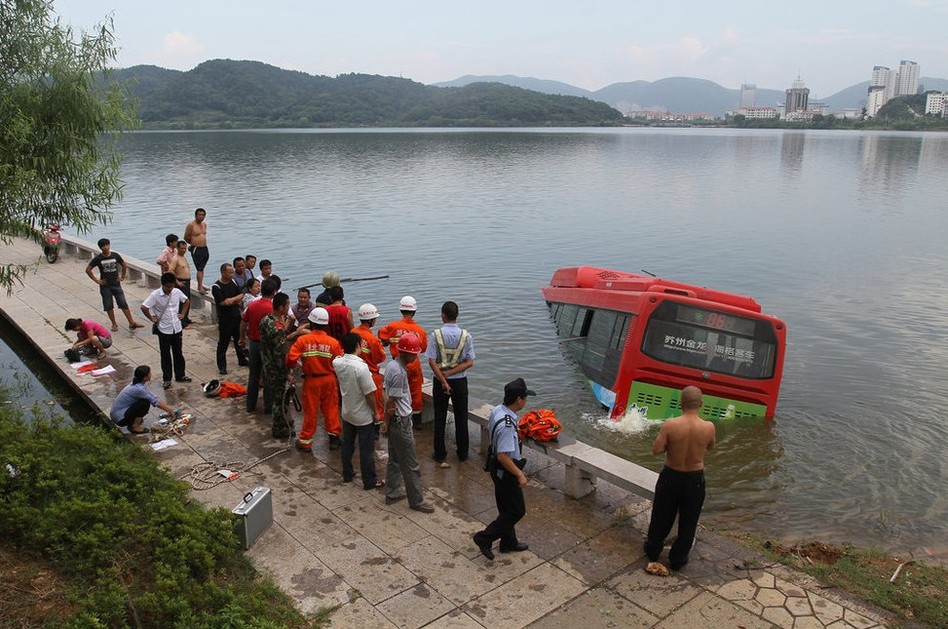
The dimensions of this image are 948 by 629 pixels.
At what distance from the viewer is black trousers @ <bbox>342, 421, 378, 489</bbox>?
7.54 m

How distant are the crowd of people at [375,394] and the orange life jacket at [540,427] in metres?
0.82

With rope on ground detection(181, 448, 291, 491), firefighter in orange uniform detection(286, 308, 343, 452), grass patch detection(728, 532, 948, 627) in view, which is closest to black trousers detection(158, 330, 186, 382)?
rope on ground detection(181, 448, 291, 491)

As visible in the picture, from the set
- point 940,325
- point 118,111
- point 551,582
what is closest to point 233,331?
point 118,111

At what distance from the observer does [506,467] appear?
240 inches

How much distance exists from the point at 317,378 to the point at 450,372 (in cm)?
159

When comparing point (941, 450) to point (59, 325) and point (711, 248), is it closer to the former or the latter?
point (59, 325)

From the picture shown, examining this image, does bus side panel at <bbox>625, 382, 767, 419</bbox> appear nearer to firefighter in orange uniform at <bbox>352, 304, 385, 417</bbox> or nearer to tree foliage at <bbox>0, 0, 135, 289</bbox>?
firefighter in orange uniform at <bbox>352, 304, 385, 417</bbox>

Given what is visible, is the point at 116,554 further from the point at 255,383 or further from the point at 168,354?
the point at 168,354

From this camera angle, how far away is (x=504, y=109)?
625 ft

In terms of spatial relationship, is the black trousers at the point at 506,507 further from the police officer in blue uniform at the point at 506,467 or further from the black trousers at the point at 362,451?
the black trousers at the point at 362,451

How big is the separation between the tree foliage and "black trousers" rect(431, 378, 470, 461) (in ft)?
17.0

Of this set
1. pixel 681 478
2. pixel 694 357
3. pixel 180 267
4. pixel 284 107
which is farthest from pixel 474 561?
pixel 284 107

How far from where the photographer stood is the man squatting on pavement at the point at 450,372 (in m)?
8.19

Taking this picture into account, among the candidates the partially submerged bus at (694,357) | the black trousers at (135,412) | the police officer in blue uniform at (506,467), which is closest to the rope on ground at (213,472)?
the black trousers at (135,412)
